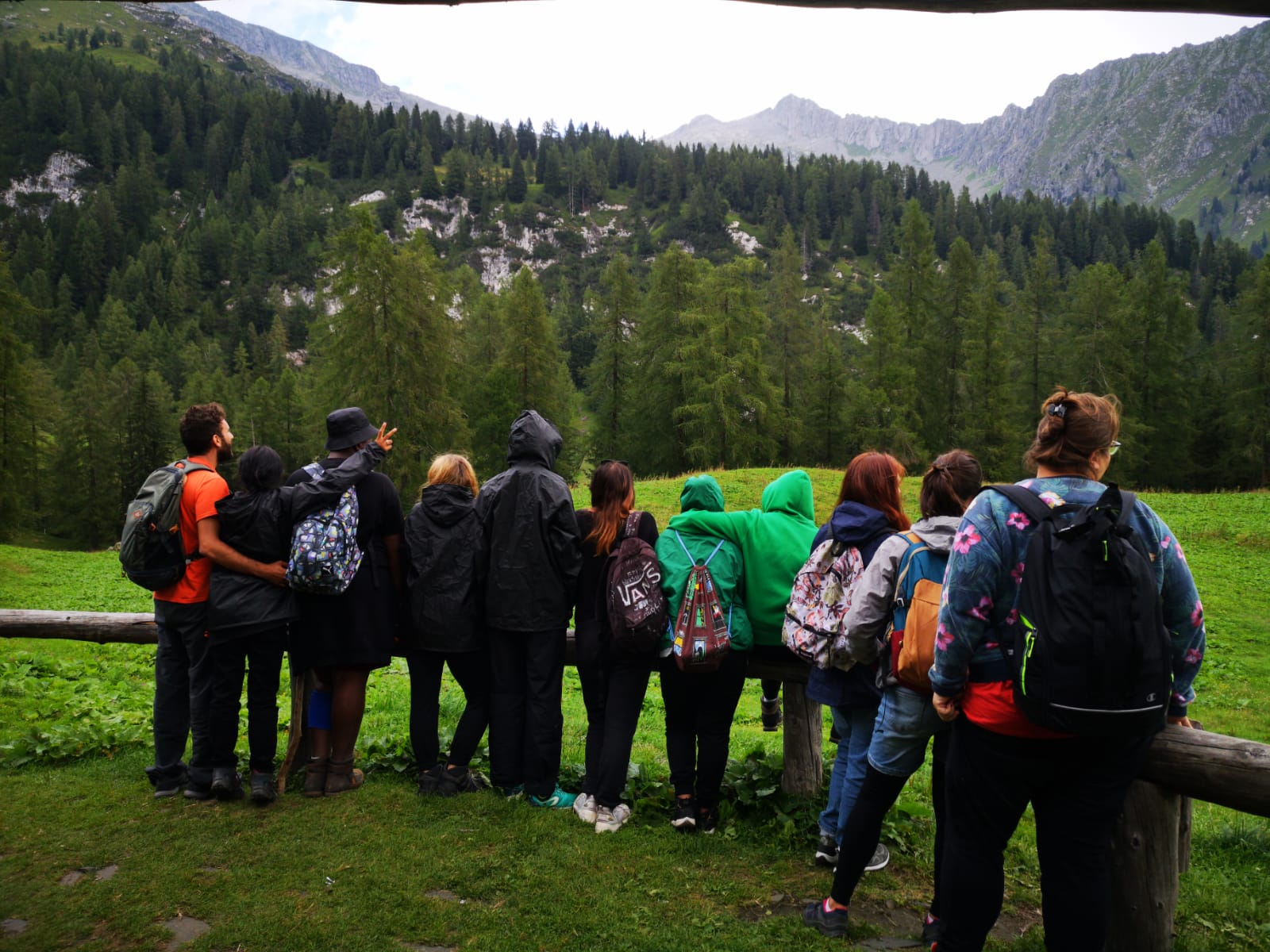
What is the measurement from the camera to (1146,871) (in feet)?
12.3

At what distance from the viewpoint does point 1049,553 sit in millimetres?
2982

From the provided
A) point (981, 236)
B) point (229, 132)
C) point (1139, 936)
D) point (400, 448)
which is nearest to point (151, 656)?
point (1139, 936)

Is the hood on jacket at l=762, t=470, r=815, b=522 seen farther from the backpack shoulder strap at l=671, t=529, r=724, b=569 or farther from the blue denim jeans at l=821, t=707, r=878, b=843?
the blue denim jeans at l=821, t=707, r=878, b=843

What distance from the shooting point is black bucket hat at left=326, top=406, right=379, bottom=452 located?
5.61 m

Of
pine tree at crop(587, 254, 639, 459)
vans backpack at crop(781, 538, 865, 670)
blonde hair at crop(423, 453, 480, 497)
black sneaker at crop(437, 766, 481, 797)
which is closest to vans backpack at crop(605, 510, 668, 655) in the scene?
vans backpack at crop(781, 538, 865, 670)

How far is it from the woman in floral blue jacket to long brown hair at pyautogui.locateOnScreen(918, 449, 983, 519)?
0.87 meters

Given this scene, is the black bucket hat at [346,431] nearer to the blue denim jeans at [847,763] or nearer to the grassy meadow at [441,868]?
the grassy meadow at [441,868]

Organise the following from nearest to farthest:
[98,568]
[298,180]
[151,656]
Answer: [151,656], [98,568], [298,180]

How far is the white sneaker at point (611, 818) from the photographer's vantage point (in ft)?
17.0

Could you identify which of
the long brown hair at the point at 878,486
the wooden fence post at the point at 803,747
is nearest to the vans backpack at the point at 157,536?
the wooden fence post at the point at 803,747

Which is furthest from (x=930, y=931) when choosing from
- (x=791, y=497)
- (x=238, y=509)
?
(x=238, y=509)

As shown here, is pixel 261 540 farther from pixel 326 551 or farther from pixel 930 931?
pixel 930 931

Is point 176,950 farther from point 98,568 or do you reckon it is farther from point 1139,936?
point 98,568

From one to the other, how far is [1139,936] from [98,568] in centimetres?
2647
